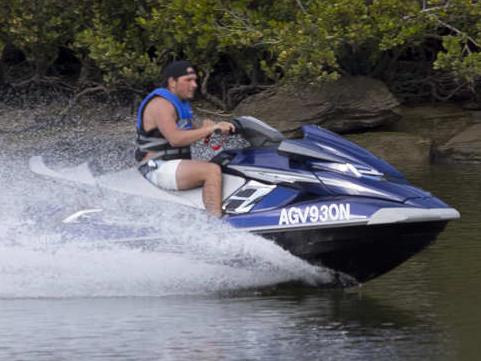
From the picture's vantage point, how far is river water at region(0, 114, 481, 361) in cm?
626

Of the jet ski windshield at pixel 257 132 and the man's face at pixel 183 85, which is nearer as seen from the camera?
the jet ski windshield at pixel 257 132

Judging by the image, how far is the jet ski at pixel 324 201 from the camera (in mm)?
7086

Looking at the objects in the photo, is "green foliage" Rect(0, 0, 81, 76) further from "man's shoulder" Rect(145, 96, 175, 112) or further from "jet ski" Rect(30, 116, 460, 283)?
"jet ski" Rect(30, 116, 460, 283)

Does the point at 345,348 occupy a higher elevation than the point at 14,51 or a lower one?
lower

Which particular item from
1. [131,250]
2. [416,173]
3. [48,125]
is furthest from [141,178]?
[48,125]

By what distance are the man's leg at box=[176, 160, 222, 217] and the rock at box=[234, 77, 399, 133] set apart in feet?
25.9

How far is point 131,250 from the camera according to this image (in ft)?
24.3

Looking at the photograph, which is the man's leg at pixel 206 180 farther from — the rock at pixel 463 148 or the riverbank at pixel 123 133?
the rock at pixel 463 148

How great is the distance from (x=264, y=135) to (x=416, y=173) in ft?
19.0

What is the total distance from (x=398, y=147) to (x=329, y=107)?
135cm

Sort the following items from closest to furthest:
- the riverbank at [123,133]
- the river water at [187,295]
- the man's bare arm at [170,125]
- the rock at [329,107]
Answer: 1. the river water at [187,295]
2. the man's bare arm at [170,125]
3. the riverbank at [123,133]
4. the rock at [329,107]

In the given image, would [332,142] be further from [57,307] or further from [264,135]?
[57,307]

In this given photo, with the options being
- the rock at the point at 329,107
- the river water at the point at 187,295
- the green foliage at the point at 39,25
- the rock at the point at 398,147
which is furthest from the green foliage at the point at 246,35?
the river water at the point at 187,295

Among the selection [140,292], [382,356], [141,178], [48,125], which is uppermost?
[48,125]
